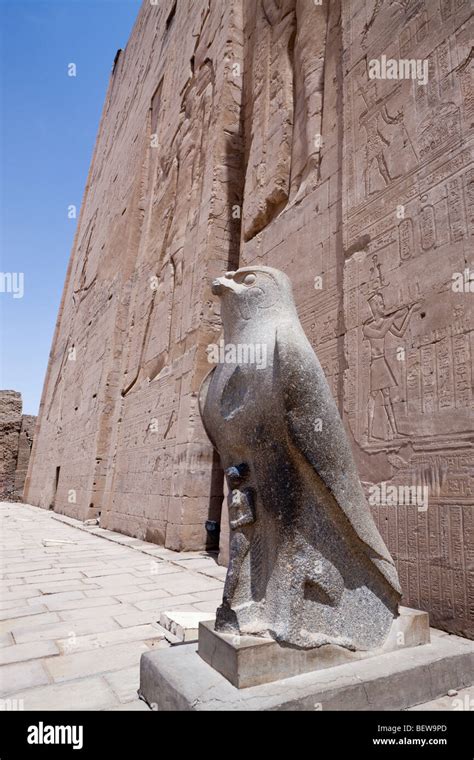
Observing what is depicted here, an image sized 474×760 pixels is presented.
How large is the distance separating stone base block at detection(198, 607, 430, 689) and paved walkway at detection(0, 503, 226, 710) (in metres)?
0.37

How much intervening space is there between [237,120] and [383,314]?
5.93m

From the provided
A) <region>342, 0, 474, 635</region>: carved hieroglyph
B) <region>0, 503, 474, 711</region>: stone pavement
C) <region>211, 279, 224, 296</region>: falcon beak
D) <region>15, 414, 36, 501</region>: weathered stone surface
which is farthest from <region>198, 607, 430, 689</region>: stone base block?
<region>15, 414, 36, 501</region>: weathered stone surface

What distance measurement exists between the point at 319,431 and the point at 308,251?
3.77 m

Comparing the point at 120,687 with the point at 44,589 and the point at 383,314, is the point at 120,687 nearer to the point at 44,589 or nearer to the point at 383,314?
the point at 44,589

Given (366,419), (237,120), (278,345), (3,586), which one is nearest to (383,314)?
(366,419)

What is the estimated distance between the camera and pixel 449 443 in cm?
307

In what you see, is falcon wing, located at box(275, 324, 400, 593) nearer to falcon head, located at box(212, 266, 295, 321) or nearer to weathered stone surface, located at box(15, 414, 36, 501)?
falcon head, located at box(212, 266, 295, 321)

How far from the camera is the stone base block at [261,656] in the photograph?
1682mm

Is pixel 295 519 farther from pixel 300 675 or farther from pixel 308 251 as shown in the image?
pixel 308 251

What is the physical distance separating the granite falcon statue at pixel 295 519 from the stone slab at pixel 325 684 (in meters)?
0.12

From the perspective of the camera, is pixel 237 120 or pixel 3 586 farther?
pixel 237 120

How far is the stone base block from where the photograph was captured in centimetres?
168
